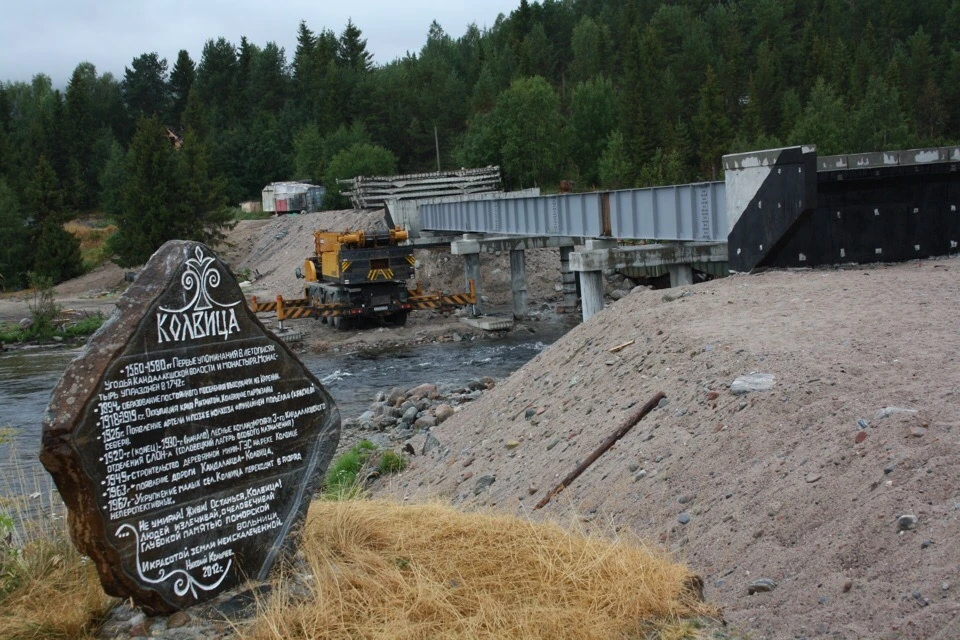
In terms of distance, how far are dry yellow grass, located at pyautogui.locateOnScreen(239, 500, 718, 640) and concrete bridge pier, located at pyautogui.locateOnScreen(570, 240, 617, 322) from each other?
15.8 m

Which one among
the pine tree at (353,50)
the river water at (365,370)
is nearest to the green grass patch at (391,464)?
the river water at (365,370)

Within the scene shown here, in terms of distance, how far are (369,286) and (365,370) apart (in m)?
5.86

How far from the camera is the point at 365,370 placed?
27781 millimetres

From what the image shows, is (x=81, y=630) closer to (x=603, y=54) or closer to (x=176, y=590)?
(x=176, y=590)

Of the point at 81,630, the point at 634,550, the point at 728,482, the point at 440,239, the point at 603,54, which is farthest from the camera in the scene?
the point at 603,54

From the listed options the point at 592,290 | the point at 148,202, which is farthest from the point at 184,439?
the point at 148,202

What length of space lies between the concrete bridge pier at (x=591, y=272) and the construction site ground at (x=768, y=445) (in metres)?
6.05

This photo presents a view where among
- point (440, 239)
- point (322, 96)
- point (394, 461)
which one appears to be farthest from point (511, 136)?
point (394, 461)

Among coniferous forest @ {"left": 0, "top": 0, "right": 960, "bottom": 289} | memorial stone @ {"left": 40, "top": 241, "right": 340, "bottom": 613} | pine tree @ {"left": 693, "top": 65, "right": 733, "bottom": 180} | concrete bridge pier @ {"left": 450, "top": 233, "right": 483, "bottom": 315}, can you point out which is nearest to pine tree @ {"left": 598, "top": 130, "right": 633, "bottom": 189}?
coniferous forest @ {"left": 0, "top": 0, "right": 960, "bottom": 289}

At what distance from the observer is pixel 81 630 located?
5.60 m

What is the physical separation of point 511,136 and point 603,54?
30.0 meters

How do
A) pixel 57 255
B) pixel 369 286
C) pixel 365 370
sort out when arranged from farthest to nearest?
pixel 57 255 → pixel 369 286 → pixel 365 370

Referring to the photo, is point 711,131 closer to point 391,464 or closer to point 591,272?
point 591,272

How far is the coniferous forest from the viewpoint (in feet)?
191
